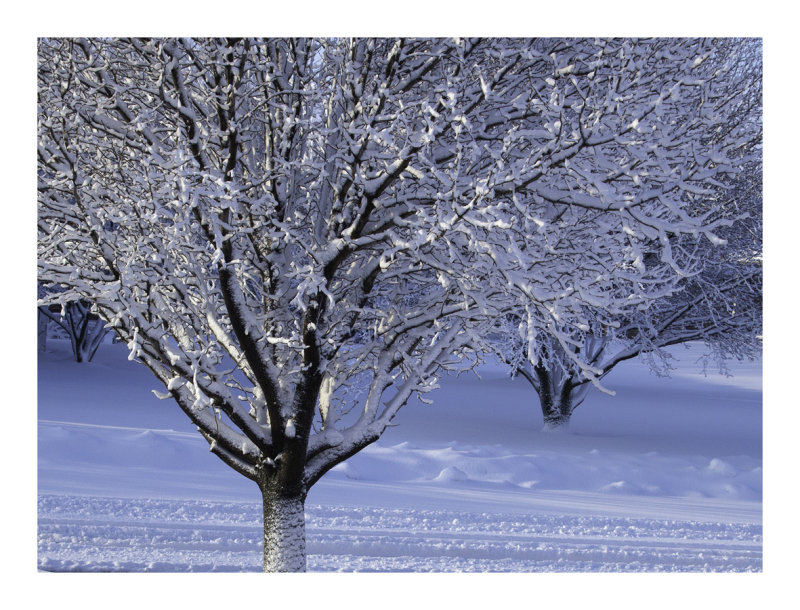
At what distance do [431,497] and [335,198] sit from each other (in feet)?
17.7

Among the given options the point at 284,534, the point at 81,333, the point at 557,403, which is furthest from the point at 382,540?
the point at 81,333

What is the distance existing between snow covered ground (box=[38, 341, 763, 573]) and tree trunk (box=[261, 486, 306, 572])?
1.19 metres

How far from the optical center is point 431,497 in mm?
9094

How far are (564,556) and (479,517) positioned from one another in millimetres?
1443

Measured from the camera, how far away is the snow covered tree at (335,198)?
4098 mm

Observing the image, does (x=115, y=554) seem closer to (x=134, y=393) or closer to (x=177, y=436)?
(x=177, y=436)

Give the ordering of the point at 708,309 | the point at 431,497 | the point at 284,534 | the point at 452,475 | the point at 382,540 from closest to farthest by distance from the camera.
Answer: the point at 284,534 → the point at 382,540 → the point at 431,497 → the point at 452,475 → the point at 708,309

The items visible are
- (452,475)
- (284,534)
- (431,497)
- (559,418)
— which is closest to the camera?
(284,534)

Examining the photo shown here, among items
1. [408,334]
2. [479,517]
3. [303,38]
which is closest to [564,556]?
[479,517]

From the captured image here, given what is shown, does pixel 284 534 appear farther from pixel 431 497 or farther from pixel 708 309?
pixel 708 309

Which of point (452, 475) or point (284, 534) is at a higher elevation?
point (284, 534)

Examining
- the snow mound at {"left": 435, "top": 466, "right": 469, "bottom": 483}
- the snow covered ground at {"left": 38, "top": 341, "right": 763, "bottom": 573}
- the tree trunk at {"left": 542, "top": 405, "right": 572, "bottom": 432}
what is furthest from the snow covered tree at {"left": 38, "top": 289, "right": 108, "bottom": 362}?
the snow mound at {"left": 435, "top": 466, "right": 469, "bottom": 483}

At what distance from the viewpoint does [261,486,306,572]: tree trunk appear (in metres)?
5.34

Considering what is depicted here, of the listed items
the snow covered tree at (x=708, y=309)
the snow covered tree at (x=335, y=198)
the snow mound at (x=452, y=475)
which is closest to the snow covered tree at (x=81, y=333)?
the snow covered tree at (x=708, y=309)
